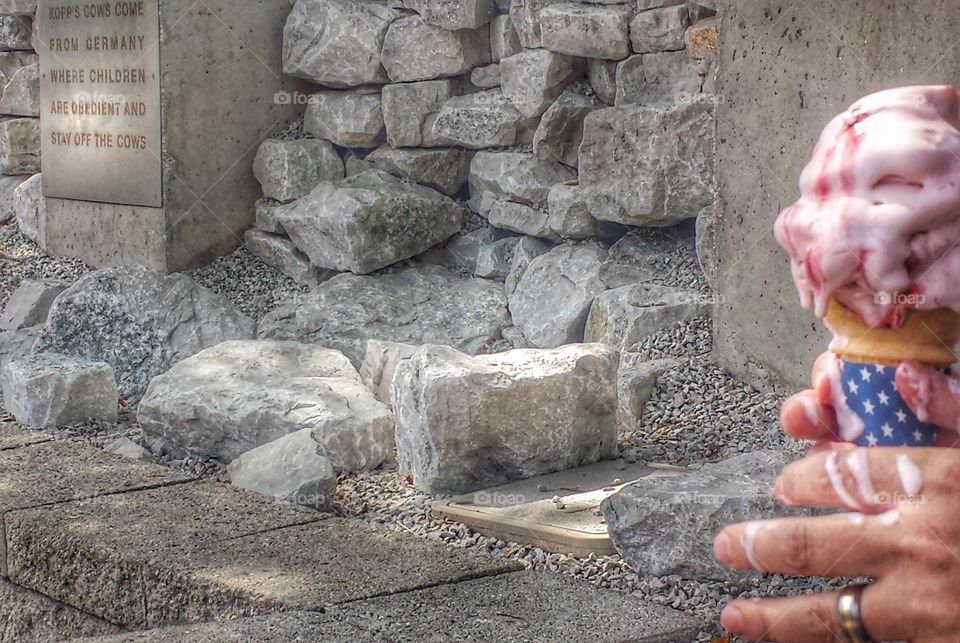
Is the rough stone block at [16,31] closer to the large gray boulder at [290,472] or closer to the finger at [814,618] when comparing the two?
the large gray boulder at [290,472]

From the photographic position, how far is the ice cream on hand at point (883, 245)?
145cm

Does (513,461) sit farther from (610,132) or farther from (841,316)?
(841,316)

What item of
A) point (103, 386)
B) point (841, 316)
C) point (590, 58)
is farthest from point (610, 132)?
point (841, 316)

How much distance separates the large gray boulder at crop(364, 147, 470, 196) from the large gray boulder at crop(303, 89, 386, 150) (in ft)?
0.56

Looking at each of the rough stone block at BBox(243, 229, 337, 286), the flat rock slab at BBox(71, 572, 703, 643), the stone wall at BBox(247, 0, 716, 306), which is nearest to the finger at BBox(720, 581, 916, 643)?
the flat rock slab at BBox(71, 572, 703, 643)

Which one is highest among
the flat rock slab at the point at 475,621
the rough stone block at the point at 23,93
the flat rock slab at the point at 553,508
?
the rough stone block at the point at 23,93

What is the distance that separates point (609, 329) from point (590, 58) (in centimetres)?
129

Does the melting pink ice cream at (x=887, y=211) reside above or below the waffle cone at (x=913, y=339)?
above

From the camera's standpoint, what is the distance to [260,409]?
4340 mm

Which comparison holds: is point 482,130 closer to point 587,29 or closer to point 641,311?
point 587,29

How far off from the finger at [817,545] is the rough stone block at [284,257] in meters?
4.77

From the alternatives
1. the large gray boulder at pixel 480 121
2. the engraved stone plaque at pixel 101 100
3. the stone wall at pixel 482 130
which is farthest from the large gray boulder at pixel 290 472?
the engraved stone plaque at pixel 101 100

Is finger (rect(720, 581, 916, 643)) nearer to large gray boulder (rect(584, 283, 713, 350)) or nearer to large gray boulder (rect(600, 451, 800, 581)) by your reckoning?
large gray boulder (rect(600, 451, 800, 581))

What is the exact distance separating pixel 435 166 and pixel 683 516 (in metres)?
3.40
